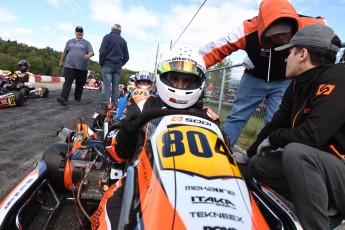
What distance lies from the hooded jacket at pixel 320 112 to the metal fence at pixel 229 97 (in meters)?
2.89

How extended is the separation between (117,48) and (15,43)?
133 feet

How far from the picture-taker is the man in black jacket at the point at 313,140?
169cm

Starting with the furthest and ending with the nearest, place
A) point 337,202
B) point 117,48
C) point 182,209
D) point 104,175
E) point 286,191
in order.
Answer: point 117,48, point 104,175, point 286,191, point 337,202, point 182,209

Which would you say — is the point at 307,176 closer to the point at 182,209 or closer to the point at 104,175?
the point at 182,209

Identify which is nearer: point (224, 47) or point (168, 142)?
point (168, 142)

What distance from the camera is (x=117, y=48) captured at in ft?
23.9

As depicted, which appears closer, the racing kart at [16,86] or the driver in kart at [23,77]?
the racing kart at [16,86]

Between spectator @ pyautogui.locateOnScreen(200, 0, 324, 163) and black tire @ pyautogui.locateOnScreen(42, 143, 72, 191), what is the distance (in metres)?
1.49

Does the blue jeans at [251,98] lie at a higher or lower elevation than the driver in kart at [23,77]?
higher

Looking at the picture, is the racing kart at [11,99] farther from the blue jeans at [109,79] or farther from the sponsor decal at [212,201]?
the sponsor decal at [212,201]

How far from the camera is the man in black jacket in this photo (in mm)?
1691

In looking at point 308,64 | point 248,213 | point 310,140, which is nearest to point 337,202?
point 310,140

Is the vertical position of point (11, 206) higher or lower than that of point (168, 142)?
lower

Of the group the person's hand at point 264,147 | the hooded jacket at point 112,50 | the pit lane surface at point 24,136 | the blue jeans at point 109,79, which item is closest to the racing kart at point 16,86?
the pit lane surface at point 24,136
